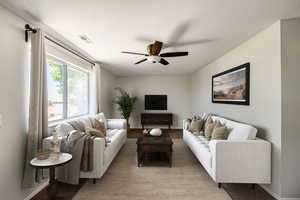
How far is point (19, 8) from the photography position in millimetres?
1991

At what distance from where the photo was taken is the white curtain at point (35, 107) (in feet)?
7.24

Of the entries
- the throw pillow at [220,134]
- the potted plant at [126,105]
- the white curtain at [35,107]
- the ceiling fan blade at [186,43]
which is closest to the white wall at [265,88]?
the throw pillow at [220,134]

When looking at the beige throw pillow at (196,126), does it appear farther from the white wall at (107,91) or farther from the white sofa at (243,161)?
the white wall at (107,91)

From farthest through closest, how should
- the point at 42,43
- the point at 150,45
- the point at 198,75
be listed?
the point at 198,75
the point at 150,45
the point at 42,43

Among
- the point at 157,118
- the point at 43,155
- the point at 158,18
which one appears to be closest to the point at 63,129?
the point at 43,155

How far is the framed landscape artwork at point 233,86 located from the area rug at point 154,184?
5.28 feet

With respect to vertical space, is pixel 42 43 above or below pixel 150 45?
below

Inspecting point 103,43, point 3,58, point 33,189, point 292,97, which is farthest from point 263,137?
point 3,58

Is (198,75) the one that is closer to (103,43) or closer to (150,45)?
(150,45)

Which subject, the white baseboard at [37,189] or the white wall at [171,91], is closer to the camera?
the white baseboard at [37,189]

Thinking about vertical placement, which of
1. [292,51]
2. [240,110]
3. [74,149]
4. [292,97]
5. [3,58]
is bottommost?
[74,149]

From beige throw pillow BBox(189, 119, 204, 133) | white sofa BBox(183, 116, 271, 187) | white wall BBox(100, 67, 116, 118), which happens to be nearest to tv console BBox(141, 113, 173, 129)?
white wall BBox(100, 67, 116, 118)

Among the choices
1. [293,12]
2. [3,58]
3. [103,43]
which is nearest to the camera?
[3,58]

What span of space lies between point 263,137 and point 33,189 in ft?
11.7
